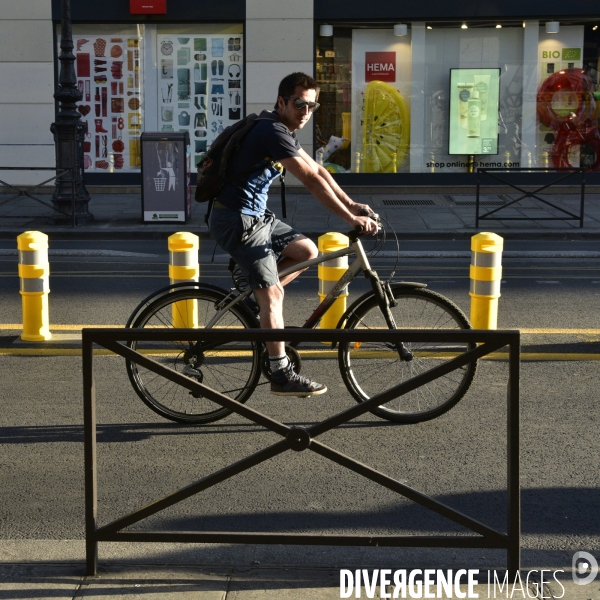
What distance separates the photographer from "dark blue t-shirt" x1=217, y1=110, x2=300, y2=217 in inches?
221

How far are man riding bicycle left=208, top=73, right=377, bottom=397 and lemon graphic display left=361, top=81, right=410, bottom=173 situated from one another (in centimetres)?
1549

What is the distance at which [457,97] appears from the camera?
828 inches

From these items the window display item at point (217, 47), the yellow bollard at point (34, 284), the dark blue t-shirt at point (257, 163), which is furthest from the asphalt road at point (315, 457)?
the window display item at point (217, 47)

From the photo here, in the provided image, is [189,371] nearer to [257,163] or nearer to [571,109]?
[257,163]

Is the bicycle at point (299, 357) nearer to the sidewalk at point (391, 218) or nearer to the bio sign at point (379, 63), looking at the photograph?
the sidewalk at point (391, 218)

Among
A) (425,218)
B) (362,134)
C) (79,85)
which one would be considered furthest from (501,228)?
(79,85)

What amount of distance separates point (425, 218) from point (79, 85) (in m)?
8.31

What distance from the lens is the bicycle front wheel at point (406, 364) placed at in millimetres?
6102

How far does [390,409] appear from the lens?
20.2 feet

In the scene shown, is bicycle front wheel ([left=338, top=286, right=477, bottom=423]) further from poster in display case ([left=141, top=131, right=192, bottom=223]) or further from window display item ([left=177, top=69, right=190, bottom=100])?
window display item ([left=177, top=69, right=190, bottom=100])

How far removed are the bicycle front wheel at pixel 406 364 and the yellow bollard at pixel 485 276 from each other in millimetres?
1567

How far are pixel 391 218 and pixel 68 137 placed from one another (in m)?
5.36

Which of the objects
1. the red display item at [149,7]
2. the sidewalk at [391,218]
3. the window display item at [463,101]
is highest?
the red display item at [149,7]

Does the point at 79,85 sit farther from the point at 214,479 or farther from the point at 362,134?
the point at 214,479
